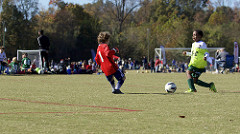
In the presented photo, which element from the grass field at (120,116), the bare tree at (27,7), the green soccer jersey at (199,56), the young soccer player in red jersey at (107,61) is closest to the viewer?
the grass field at (120,116)

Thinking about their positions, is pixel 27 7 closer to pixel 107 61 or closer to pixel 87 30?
pixel 87 30

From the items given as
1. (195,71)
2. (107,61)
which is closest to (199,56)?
(195,71)

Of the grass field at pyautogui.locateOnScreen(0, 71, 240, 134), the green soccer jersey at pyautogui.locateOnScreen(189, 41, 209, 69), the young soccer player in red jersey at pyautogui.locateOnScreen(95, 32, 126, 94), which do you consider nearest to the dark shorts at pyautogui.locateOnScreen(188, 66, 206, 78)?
the green soccer jersey at pyautogui.locateOnScreen(189, 41, 209, 69)

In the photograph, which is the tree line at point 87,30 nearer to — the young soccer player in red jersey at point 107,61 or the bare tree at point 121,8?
the bare tree at point 121,8

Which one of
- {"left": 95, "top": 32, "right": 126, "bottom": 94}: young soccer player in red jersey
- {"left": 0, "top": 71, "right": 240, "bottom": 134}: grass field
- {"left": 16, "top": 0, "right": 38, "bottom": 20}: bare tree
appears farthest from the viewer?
{"left": 16, "top": 0, "right": 38, "bottom": 20}: bare tree

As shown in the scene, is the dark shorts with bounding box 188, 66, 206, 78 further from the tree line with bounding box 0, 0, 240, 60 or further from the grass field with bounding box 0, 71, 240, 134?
the tree line with bounding box 0, 0, 240, 60

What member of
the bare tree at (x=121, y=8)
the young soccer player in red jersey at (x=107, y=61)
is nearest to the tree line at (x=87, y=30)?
the bare tree at (x=121, y=8)

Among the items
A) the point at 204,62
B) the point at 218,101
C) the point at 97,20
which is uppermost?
the point at 97,20

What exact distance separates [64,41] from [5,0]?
43.0ft

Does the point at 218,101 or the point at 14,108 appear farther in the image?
the point at 218,101

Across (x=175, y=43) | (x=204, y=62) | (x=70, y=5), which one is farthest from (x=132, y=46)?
(x=204, y=62)

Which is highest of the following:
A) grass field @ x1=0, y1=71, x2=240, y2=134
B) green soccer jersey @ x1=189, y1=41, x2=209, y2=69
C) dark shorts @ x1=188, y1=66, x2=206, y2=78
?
green soccer jersey @ x1=189, y1=41, x2=209, y2=69

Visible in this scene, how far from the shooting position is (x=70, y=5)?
3216 inches

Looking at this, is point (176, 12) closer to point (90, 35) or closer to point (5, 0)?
point (90, 35)
